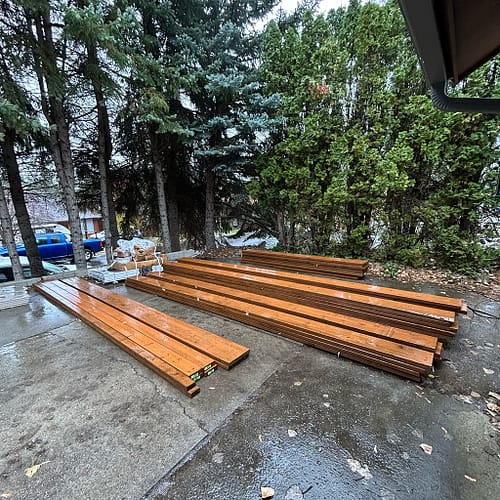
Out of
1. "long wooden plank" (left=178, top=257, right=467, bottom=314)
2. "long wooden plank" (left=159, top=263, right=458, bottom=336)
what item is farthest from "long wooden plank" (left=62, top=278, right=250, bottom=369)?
"long wooden plank" (left=178, top=257, right=467, bottom=314)

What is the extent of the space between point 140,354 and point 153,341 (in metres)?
0.22

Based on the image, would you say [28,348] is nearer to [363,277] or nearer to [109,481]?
[109,481]

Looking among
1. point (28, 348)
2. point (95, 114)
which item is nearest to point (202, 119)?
point (95, 114)

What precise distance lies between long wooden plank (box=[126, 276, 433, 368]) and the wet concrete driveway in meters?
0.20

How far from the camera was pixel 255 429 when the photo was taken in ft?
5.72

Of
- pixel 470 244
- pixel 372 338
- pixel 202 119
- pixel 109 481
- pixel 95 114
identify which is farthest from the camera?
pixel 95 114

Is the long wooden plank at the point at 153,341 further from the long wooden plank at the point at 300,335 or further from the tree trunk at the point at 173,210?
the tree trunk at the point at 173,210

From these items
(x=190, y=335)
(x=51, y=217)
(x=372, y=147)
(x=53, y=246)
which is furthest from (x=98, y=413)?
(x=51, y=217)

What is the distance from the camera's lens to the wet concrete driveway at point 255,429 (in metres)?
1.39

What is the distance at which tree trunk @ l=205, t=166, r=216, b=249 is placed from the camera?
285 inches

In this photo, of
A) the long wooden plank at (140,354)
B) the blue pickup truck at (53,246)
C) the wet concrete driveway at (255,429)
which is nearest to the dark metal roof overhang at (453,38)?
the wet concrete driveway at (255,429)

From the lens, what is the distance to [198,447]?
63.8 inches

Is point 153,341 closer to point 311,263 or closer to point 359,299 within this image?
point 359,299

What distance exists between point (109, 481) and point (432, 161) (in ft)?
19.2
